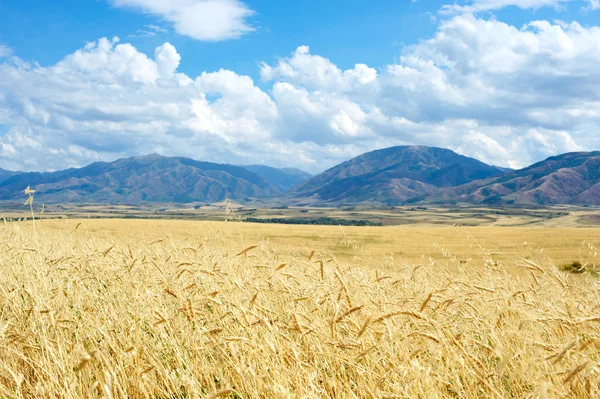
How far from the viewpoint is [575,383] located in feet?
9.29

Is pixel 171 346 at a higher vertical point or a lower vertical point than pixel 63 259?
lower

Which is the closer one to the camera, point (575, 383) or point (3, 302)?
point (575, 383)

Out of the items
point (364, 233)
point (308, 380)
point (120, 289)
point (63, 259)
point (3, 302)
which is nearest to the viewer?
point (308, 380)

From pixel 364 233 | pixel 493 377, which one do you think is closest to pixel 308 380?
pixel 493 377

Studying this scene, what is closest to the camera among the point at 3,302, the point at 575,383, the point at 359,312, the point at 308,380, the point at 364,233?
the point at 575,383

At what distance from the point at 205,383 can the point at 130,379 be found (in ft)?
2.02

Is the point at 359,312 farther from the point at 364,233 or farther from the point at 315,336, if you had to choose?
the point at 364,233

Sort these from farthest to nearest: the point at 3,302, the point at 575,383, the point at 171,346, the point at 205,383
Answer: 1. the point at 3,302
2. the point at 171,346
3. the point at 205,383
4. the point at 575,383

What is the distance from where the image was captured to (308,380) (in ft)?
10.7

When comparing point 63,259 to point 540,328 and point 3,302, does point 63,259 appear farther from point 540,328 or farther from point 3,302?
point 540,328

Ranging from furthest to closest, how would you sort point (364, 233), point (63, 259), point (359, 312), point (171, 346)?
point (364, 233)
point (63, 259)
point (359, 312)
point (171, 346)

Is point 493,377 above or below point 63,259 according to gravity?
below

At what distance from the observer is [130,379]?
3.58m

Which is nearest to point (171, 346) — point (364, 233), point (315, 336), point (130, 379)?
point (130, 379)
